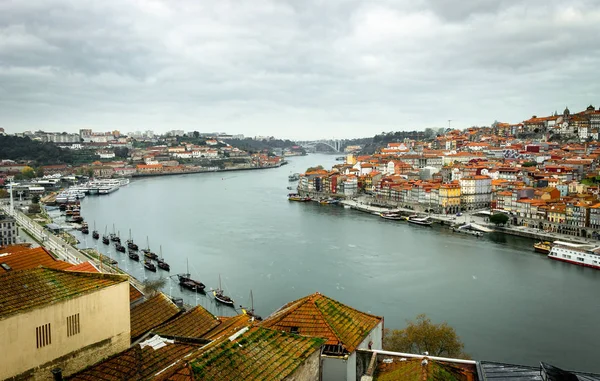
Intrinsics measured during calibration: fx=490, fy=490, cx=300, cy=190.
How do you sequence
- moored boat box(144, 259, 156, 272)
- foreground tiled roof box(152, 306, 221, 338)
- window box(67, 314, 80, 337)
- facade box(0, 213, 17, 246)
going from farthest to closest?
facade box(0, 213, 17, 246) → moored boat box(144, 259, 156, 272) → foreground tiled roof box(152, 306, 221, 338) → window box(67, 314, 80, 337)

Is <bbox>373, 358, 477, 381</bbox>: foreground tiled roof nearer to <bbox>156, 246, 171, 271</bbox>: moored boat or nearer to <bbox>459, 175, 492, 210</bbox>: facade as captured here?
<bbox>156, 246, 171, 271</bbox>: moored boat

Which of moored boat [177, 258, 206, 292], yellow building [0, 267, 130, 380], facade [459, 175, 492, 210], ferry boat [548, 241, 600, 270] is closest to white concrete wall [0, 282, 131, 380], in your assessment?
yellow building [0, 267, 130, 380]

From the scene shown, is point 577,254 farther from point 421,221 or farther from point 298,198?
point 298,198

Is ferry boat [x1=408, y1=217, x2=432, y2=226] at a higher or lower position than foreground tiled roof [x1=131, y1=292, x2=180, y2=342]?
lower

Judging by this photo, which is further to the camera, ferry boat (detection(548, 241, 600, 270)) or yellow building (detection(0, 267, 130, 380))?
ferry boat (detection(548, 241, 600, 270))

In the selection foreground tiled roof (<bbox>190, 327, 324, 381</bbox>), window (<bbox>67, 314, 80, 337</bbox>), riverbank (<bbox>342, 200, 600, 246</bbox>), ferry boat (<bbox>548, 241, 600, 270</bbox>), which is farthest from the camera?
riverbank (<bbox>342, 200, 600, 246</bbox>)

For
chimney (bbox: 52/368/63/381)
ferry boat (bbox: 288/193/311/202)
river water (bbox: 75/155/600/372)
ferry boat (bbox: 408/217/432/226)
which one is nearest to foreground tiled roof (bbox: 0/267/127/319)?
chimney (bbox: 52/368/63/381)

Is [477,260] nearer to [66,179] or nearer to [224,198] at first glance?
[224,198]

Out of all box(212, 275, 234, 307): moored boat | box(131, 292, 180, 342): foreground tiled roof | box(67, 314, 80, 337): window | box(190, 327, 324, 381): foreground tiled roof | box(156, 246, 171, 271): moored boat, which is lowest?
box(156, 246, 171, 271): moored boat

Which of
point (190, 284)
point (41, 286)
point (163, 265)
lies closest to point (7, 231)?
point (163, 265)
